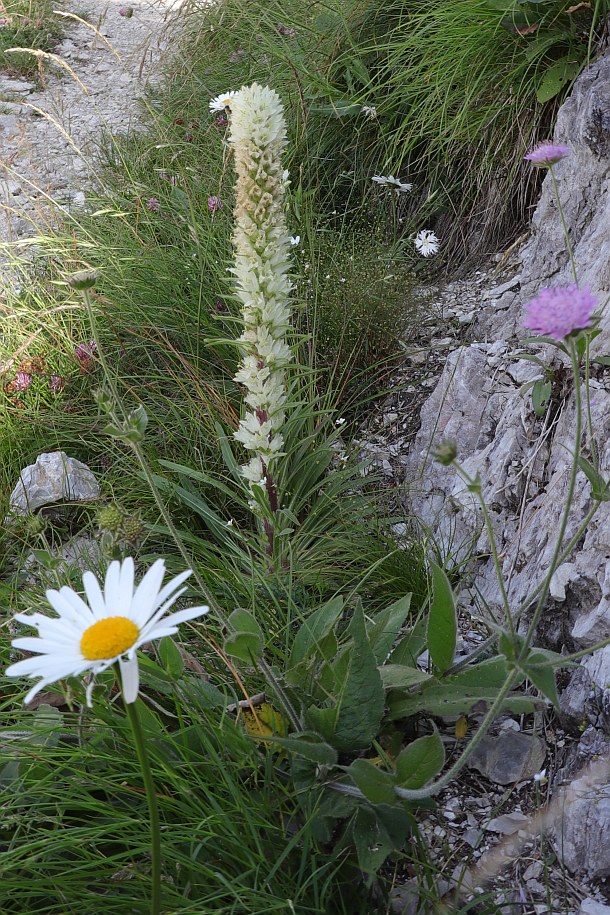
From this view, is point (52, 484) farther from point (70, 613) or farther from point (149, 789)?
point (149, 789)

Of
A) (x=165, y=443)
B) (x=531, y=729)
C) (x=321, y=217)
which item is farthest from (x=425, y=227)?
(x=531, y=729)

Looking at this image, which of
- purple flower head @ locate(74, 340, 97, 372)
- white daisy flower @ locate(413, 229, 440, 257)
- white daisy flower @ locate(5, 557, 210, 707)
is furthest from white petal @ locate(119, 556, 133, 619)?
white daisy flower @ locate(413, 229, 440, 257)

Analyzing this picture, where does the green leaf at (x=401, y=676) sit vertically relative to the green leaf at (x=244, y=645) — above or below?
below

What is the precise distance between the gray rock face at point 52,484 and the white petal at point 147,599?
5.54 feet

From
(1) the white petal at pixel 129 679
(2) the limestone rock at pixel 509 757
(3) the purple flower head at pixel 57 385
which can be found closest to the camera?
(1) the white petal at pixel 129 679

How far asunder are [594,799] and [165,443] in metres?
1.84

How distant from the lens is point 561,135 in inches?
114

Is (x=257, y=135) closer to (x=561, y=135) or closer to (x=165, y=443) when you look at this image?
(x=165, y=443)

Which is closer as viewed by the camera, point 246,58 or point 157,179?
point 157,179

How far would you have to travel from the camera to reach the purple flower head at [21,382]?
3.16 metres

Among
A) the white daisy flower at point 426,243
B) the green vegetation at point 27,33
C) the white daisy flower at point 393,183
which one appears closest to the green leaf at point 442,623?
the white daisy flower at point 426,243

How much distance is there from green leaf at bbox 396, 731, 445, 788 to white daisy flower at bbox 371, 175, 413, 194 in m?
2.79

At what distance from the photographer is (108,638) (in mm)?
974

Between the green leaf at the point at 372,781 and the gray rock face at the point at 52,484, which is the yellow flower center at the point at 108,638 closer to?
the green leaf at the point at 372,781
